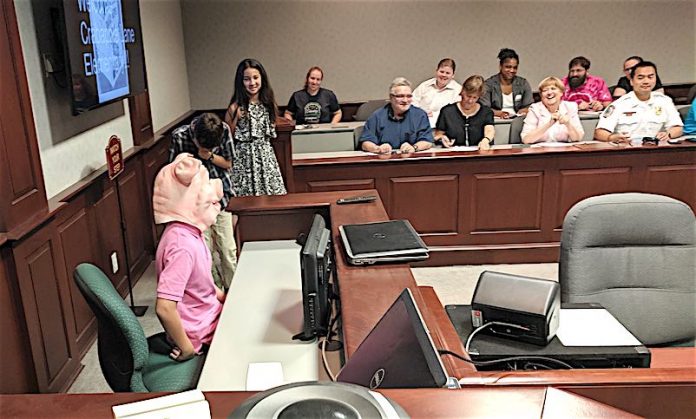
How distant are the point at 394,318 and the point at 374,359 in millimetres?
88

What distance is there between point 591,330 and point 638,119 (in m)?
3.43

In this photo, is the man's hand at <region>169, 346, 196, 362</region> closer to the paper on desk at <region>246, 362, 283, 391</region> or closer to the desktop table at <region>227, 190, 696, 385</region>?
the paper on desk at <region>246, 362, 283, 391</region>

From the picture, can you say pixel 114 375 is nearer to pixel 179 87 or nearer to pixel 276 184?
pixel 276 184

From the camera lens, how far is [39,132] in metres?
2.98

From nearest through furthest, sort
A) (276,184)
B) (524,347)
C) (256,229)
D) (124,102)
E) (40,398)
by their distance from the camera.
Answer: (40,398)
(524,347)
(256,229)
(276,184)
(124,102)

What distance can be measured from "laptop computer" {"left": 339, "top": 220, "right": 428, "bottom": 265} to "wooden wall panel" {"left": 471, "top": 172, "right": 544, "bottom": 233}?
2183 millimetres

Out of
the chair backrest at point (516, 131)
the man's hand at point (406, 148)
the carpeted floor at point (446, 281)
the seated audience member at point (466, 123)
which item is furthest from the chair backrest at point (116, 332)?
the chair backrest at point (516, 131)

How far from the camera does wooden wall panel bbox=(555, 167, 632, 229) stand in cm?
427

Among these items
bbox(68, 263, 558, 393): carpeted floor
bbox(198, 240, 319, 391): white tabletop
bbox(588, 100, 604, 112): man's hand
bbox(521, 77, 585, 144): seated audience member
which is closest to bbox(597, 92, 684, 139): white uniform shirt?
bbox(521, 77, 585, 144): seated audience member

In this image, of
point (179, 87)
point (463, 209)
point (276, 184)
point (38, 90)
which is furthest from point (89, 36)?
point (179, 87)

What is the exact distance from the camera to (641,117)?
4.48m

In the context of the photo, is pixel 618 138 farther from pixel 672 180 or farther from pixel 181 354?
pixel 181 354

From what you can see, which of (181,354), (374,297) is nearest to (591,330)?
(374,297)

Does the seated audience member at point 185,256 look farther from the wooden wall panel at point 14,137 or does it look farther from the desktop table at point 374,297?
the wooden wall panel at point 14,137
